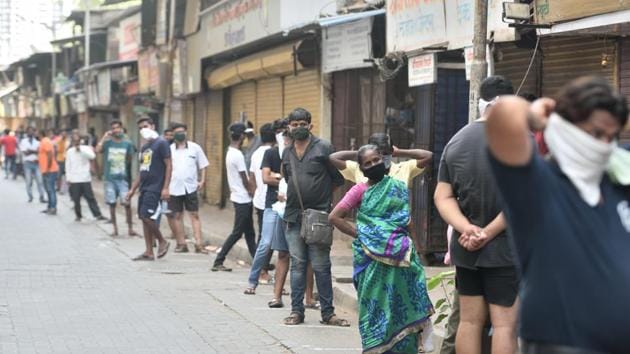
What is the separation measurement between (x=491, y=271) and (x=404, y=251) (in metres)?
1.25

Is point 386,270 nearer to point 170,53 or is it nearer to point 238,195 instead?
point 238,195

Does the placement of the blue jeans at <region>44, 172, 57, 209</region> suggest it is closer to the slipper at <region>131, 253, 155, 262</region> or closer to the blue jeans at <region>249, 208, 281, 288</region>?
the slipper at <region>131, 253, 155, 262</region>

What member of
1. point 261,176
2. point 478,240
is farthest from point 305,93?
point 478,240

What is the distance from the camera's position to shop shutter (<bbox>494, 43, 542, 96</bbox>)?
37.4 ft

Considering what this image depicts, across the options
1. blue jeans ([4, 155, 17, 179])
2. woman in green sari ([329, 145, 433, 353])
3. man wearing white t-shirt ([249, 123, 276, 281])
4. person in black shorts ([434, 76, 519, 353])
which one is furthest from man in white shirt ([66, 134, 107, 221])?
blue jeans ([4, 155, 17, 179])

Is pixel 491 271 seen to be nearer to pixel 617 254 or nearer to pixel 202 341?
pixel 617 254

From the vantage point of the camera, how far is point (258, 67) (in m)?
20.3

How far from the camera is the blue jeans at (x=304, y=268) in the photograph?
30.3ft

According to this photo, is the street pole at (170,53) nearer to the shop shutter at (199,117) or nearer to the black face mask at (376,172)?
the shop shutter at (199,117)

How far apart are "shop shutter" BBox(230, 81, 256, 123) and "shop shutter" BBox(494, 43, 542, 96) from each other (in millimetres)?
10895

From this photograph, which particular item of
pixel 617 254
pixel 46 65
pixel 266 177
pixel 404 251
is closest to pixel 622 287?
pixel 617 254

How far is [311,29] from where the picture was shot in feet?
54.5

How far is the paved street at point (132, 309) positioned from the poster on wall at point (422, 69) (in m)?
2.90

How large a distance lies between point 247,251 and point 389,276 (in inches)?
310
